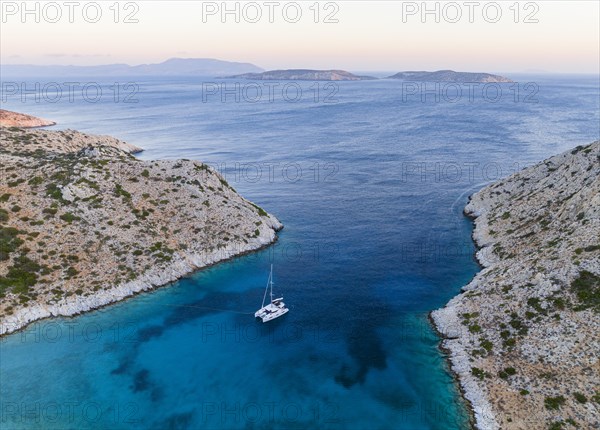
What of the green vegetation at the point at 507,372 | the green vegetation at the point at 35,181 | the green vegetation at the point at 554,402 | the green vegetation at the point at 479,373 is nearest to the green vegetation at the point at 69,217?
the green vegetation at the point at 35,181

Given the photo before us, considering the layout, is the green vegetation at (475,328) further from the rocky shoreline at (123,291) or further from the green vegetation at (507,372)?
the rocky shoreline at (123,291)

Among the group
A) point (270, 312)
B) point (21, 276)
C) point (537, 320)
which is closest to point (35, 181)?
point (21, 276)

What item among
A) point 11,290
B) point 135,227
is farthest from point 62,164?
point 11,290

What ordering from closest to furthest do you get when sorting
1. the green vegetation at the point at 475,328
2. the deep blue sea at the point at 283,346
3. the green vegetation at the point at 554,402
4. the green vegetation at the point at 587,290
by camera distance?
1. the green vegetation at the point at 554,402
2. the deep blue sea at the point at 283,346
3. the green vegetation at the point at 587,290
4. the green vegetation at the point at 475,328

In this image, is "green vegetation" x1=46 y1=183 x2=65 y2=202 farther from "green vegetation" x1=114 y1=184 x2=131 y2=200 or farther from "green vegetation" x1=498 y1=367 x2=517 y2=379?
"green vegetation" x1=498 y1=367 x2=517 y2=379

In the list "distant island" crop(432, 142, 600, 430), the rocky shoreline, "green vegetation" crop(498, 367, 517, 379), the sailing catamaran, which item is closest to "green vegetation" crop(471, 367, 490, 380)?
"distant island" crop(432, 142, 600, 430)

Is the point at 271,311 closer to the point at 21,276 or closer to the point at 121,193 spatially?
the point at 21,276
